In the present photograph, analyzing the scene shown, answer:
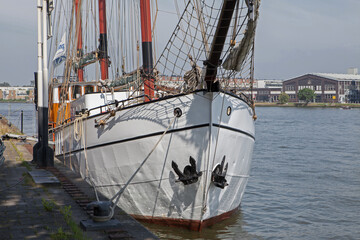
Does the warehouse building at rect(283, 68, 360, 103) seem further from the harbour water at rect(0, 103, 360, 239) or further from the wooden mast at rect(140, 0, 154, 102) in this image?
the wooden mast at rect(140, 0, 154, 102)

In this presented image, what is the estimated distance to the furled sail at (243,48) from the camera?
7.82 meters

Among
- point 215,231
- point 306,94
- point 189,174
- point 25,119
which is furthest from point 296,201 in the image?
point 306,94

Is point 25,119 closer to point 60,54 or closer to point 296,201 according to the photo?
point 60,54

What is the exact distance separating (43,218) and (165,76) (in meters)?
4.60

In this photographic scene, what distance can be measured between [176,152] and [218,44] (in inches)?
102

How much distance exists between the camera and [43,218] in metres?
6.84

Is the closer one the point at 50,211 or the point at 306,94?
the point at 50,211

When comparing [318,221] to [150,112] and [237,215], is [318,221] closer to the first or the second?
[237,215]

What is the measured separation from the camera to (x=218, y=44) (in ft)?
26.1

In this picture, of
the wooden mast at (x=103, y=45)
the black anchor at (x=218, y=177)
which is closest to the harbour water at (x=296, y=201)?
the black anchor at (x=218, y=177)

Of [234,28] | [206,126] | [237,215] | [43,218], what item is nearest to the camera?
[43,218]

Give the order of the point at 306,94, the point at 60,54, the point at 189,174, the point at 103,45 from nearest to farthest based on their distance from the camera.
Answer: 1. the point at 189,174
2. the point at 60,54
3. the point at 103,45
4. the point at 306,94

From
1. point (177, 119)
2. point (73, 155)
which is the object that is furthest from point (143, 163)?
point (73, 155)

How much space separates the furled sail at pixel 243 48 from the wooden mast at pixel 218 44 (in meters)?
0.32
